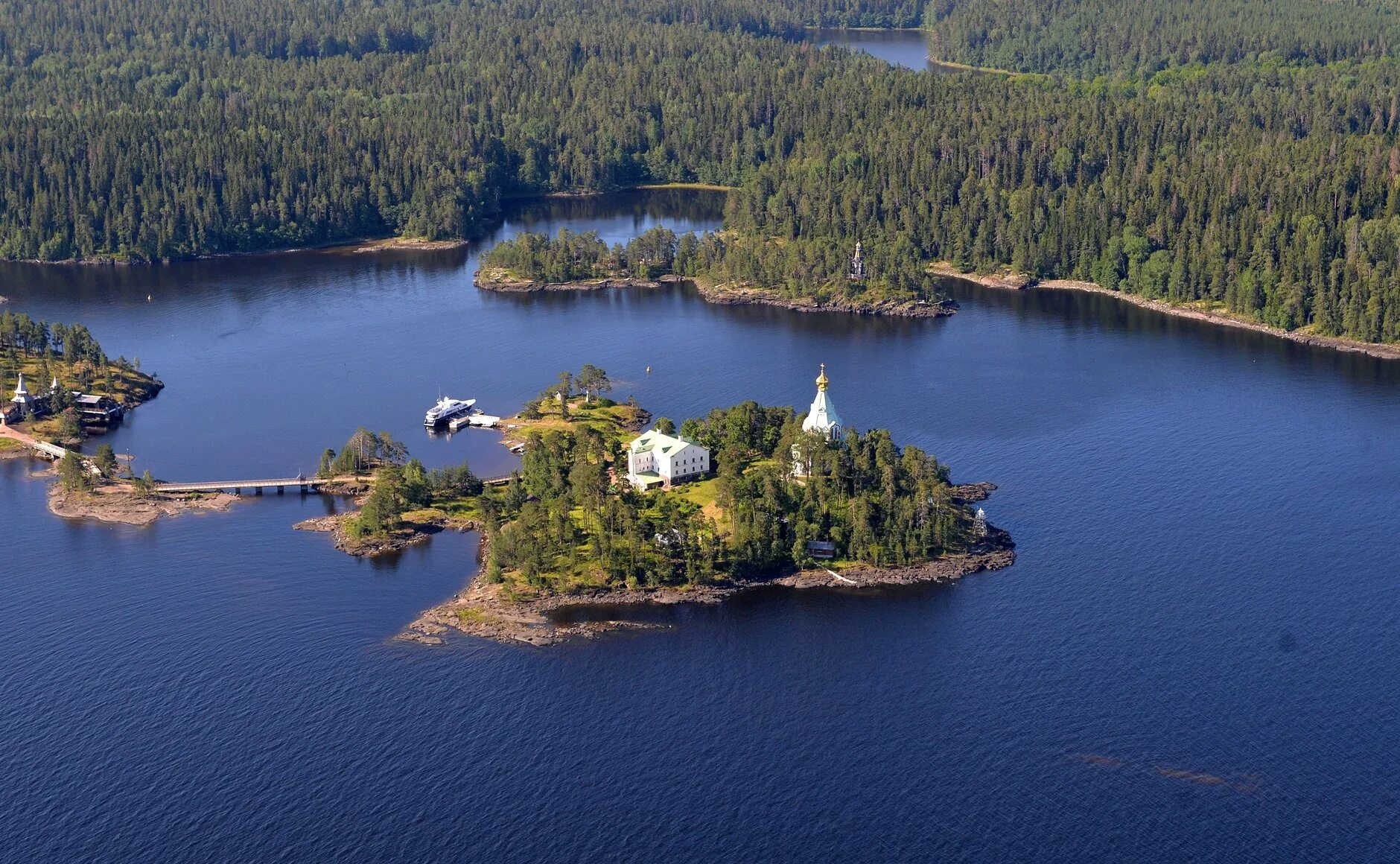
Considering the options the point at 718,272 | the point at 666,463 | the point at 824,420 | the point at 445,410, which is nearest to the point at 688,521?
the point at 666,463

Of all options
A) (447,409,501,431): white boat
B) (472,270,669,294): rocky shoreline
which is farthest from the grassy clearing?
(472,270,669,294): rocky shoreline

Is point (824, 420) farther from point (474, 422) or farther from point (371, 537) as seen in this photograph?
point (474, 422)

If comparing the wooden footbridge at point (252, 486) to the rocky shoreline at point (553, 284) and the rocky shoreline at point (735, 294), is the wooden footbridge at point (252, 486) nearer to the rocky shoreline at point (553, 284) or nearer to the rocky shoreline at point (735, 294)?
the rocky shoreline at point (553, 284)

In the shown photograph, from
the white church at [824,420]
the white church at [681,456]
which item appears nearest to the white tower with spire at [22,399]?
the white church at [681,456]

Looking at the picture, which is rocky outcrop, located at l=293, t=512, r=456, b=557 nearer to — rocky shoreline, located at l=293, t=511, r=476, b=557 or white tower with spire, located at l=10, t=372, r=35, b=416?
rocky shoreline, located at l=293, t=511, r=476, b=557

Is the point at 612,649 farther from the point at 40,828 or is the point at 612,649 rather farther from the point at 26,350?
the point at 26,350
